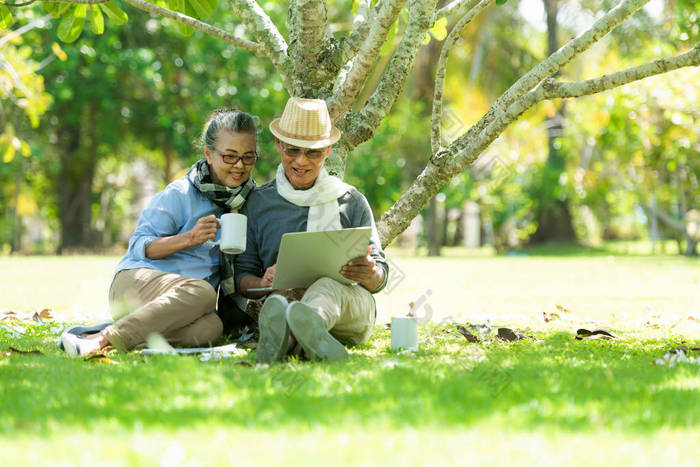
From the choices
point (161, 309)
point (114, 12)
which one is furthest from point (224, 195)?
point (114, 12)

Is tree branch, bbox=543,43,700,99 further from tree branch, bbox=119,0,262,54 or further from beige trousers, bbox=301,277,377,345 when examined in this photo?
tree branch, bbox=119,0,262,54

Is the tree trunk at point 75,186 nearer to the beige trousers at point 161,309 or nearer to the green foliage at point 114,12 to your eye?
the green foliage at point 114,12

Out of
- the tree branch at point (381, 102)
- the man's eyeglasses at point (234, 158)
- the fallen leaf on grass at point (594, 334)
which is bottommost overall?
the fallen leaf on grass at point (594, 334)

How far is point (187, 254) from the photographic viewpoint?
4.43 metres

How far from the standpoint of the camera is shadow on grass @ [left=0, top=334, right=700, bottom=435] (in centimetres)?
234

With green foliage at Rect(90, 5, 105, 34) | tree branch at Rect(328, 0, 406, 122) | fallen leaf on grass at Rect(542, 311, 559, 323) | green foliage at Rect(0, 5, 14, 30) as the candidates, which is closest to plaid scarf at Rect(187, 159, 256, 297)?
tree branch at Rect(328, 0, 406, 122)

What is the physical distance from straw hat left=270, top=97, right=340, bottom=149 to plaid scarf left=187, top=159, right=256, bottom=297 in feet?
1.48

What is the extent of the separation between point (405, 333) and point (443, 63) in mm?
1813

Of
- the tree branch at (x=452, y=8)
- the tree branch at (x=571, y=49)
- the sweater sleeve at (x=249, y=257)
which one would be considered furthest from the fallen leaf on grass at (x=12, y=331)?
the tree branch at (x=452, y=8)

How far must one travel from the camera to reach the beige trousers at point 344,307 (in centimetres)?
374

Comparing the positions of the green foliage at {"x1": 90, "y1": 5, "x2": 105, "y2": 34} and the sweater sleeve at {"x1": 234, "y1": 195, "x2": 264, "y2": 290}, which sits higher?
the green foliage at {"x1": 90, "y1": 5, "x2": 105, "y2": 34}

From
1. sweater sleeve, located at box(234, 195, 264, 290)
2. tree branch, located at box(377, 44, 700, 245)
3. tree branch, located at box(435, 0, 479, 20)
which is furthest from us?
tree branch, located at box(435, 0, 479, 20)

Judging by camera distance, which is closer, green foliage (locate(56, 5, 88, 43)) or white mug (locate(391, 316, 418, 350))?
white mug (locate(391, 316, 418, 350))

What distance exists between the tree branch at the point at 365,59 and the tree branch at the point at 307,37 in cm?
25
